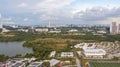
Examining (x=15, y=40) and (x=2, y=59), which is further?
(x=15, y=40)

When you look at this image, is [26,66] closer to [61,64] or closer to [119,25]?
[61,64]

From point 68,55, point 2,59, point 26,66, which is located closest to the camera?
point 26,66

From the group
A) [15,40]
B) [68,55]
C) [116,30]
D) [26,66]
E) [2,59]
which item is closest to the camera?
[26,66]

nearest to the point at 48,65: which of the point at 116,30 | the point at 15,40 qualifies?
the point at 15,40

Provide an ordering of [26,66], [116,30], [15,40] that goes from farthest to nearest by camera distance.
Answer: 1. [116,30]
2. [15,40]
3. [26,66]

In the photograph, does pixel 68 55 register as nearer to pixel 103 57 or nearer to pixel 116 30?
pixel 103 57

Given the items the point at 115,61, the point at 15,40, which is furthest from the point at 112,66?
the point at 15,40

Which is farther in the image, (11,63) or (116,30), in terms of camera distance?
(116,30)

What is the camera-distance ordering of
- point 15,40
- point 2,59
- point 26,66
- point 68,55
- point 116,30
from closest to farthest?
point 26,66 < point 2,59 < point 68,55 < point 15,40 < point 116,30
